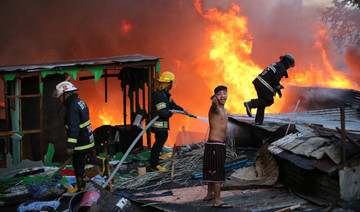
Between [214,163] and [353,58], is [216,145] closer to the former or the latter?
[214,163]

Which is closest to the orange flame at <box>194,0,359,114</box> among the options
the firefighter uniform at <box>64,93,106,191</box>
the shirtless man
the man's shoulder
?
the man's shoulder

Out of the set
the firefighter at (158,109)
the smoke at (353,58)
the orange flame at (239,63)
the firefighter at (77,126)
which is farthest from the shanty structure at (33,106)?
the smoke at (353,58)

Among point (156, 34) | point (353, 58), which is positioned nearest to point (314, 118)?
point (353, 58)

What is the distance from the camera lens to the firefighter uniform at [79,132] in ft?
17.7

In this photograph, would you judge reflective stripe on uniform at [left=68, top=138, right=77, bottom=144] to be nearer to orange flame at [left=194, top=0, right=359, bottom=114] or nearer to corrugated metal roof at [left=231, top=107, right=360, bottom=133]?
corrugated metal roof at [left=231, top=107, right=360, bottom=133]

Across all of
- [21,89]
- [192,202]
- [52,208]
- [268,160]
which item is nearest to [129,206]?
[192,202]

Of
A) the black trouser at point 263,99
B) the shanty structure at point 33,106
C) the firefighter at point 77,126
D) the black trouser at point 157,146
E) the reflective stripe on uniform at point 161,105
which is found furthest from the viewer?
the shanty structure at point 33,106

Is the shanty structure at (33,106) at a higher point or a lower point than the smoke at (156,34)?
lower

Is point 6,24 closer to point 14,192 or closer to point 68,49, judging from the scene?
point 68,49

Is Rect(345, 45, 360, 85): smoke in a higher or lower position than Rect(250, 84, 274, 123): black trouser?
higher

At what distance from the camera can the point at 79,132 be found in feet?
18.3

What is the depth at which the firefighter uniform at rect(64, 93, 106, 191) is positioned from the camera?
5391 mm

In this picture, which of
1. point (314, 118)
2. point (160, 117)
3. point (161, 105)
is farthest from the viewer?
point (314, 118)

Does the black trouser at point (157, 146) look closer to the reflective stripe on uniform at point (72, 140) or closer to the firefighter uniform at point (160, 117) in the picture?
the firefighter uniform at point (160, 117)
